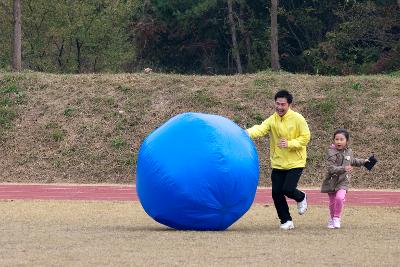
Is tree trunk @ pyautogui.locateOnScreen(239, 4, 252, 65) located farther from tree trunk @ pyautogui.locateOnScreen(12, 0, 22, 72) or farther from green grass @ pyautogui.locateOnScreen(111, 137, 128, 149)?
green grass @ pyautogui.locateOnScreen(111, 137, 128, 149)

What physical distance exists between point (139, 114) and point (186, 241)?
1557 cm

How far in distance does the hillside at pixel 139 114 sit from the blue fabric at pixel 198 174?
1084cm

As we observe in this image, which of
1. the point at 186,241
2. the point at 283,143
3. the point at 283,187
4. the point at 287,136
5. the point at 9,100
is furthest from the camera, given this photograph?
the point at 9,100

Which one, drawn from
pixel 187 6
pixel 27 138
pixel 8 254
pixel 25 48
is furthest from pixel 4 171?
pixel 187 6

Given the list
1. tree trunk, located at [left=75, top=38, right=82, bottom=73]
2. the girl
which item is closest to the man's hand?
the girl

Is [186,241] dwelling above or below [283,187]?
below

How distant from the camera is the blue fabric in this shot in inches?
493

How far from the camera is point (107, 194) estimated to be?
2058cm

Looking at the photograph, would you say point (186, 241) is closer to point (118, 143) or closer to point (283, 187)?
point (283, 187)

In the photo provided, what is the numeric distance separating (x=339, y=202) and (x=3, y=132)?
1480 centimetres

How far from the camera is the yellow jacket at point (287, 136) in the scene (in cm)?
1351

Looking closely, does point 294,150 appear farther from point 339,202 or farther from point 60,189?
point 60,189

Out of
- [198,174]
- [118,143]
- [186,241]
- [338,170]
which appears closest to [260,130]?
[338,170]

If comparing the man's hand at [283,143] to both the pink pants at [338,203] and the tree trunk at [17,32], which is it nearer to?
the pink pants at [338,203]
